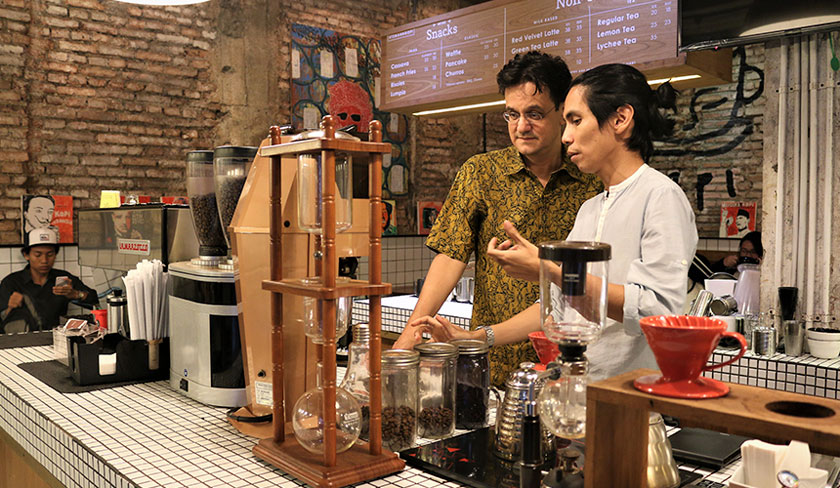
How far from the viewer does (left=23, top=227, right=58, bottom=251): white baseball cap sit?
4.89 m

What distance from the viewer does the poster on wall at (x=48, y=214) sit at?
4.91 m

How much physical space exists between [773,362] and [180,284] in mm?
2544

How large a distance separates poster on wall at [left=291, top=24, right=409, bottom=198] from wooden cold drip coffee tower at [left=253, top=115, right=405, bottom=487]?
467cm

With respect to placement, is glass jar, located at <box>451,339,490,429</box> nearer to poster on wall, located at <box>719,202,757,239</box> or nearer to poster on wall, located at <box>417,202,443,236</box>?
poster on wall, located at <box>417,202,443,236</box>

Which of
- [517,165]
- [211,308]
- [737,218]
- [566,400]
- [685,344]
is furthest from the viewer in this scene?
[737,218]

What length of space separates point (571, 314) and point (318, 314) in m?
0.55

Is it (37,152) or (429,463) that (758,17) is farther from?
(37,152)

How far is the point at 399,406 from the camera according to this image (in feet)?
4.80

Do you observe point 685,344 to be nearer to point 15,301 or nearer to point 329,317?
point 329,317

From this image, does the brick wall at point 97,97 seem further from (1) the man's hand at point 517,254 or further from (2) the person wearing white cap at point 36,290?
(1) the man's hand at point 517,254

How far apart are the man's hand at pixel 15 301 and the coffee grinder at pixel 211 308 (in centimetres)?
365

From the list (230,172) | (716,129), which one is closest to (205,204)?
(230,172)

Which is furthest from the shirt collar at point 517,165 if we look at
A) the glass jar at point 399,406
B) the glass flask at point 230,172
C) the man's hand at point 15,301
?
the man's hand at point 15,301

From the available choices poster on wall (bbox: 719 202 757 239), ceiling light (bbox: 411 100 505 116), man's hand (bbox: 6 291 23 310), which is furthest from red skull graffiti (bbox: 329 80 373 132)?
poster on wall (bbox: 719 202 757 239)
